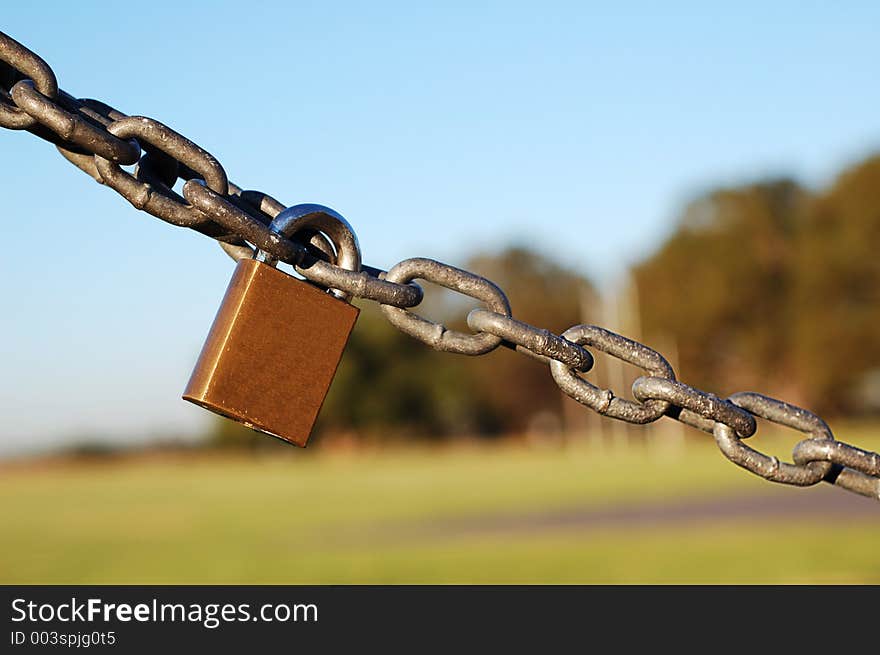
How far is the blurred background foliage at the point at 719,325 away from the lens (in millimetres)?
40812

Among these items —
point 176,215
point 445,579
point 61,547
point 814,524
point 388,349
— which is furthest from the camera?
point 388,349

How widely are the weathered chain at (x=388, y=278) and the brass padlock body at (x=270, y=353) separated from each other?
0.04 meters

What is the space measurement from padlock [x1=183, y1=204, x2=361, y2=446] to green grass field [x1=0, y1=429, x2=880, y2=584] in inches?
259

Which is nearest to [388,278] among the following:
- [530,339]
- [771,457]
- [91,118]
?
[530,339]

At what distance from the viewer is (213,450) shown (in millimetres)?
42438

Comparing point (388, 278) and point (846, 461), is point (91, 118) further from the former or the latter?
point (846, 461)

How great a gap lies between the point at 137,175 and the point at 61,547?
464 inches

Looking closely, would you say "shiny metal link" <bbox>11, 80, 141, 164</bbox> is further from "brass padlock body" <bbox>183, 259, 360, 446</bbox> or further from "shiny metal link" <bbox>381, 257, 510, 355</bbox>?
"shiny metal link" <bbox>381, 257, 510, 355</bbox>

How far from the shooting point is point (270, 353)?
1.30 meters

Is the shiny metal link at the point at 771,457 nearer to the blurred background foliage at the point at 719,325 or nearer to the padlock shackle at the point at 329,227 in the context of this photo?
the padlock shackle at the point at 329,227

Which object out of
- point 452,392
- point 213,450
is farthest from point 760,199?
point 213,450

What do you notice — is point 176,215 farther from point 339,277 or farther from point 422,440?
point 422,440

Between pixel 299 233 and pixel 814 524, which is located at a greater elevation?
pixel 814 524

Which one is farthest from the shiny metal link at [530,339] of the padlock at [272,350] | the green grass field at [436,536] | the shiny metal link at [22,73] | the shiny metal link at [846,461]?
the green grass field at [436,536]
